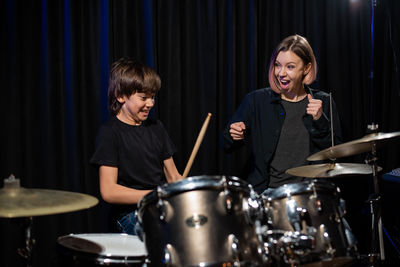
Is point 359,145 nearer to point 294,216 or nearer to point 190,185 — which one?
point 294,216

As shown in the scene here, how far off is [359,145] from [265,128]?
73cm

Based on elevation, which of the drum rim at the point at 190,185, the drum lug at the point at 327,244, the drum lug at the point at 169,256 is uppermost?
the drum rim at the point at 190,185

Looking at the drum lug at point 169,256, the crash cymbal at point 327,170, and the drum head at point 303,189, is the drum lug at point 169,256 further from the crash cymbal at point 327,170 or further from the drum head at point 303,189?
the crash cymbal at point 327,170

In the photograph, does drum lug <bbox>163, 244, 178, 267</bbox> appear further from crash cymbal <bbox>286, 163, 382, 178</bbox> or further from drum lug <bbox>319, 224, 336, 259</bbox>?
crash cymbal <bbox>286, 163, 382, 178</bbox>

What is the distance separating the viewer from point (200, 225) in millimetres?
1926

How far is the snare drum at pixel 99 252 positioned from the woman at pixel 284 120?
3.42ft

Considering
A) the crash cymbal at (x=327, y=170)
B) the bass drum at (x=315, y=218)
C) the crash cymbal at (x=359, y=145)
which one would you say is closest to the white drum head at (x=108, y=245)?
the bass drum at (x=315, y=218)

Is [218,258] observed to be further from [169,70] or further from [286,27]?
[286,27]

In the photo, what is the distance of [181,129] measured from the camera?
128 inches

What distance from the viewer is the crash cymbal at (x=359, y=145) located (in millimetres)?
2496

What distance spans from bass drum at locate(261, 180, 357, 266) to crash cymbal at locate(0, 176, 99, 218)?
0.83m

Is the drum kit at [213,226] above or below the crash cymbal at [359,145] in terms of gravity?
below

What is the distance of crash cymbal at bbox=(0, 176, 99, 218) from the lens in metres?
1.76

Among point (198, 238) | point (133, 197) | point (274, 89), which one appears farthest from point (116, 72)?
point (198, 238)
